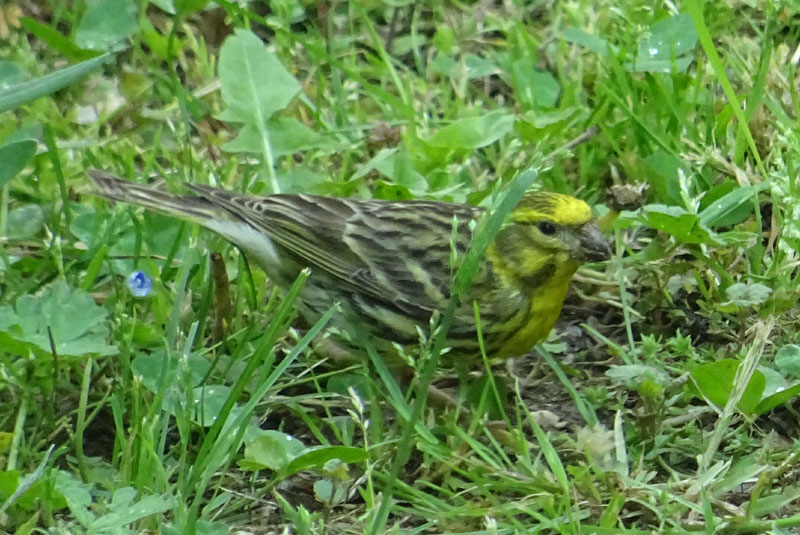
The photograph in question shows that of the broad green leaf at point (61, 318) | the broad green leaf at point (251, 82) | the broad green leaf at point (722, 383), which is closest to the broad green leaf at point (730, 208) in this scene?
the broad green leaf at point (722, 383)

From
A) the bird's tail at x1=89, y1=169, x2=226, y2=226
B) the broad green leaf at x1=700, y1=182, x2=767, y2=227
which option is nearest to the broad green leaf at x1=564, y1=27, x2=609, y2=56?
the broad green leaf at x1=700, y1=182, x2=767, y2=227

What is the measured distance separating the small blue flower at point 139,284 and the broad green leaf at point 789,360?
A: 164 centimetres

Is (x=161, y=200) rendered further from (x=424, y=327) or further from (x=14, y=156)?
(x=424, y=327)

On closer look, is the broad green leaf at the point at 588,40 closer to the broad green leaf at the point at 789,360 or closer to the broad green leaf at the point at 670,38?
the broad green leaf at the point at 670,38

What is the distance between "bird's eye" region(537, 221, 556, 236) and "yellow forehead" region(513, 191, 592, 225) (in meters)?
0.01

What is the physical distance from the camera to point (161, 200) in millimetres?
3191

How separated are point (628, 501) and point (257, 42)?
6.89 feet

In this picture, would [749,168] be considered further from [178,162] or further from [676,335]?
[178,162]

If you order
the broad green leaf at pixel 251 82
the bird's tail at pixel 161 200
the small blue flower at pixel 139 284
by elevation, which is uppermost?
the broad green leaf at pixel 251 82

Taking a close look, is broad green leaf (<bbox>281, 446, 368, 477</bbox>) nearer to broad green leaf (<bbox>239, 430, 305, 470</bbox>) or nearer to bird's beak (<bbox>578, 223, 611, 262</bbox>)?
broad green leaf (<bbox>239, 430, 305, 470</bbox>)

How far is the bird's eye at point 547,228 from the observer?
3076mm

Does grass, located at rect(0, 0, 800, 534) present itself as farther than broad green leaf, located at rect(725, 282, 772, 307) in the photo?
No

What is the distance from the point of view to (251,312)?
3.18 meters

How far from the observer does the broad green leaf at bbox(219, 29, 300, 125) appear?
3.79 metres
